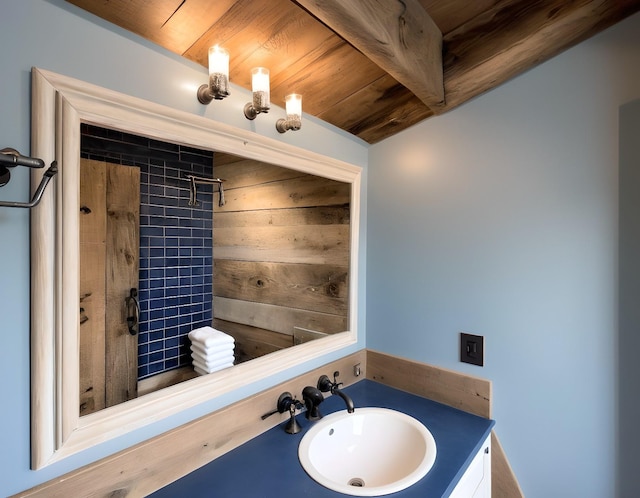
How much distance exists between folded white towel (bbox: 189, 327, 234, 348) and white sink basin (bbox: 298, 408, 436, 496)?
18.6 inches

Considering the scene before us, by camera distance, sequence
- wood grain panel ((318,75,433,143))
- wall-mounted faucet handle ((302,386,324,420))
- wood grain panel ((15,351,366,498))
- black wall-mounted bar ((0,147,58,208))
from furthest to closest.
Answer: wood grain panel ((318,75,433,143))
wall-mounted faucet handle ((302,386,324,420))
wood grain panel ((15,351,366,498))
black wall-mounted bar ((0,147,58,208))

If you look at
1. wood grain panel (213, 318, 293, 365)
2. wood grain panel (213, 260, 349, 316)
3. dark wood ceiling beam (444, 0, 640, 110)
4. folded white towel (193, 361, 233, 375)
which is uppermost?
dark wood ceiling beam (444, 0, 640, 110)

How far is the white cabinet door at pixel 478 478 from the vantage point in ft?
3.52

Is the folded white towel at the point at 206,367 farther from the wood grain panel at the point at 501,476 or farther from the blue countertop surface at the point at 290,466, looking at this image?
the wood grain panel at the point at 501,476

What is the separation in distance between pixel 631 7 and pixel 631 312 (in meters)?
0.95

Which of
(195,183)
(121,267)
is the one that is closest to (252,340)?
(121,267)

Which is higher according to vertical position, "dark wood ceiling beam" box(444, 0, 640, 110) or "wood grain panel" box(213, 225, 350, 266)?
"dark wood ceiling beam" box(444, 0, 640, 110)

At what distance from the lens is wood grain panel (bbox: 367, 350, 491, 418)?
138 centimetres

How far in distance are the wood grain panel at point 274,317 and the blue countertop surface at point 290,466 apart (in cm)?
34

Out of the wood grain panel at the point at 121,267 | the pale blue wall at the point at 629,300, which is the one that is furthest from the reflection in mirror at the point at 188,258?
the pale blue wall at the point at 629,300

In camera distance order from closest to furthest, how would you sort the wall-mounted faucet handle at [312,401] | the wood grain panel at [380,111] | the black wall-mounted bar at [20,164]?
the black wall-mounted bar at [20,164], the wall-mounted faucet handle at [312,401], the wood grain panel at [380,111]

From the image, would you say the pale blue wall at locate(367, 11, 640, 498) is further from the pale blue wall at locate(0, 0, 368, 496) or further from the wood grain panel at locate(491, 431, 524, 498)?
the pale blue wall at locate(0, 0, 368, 496)

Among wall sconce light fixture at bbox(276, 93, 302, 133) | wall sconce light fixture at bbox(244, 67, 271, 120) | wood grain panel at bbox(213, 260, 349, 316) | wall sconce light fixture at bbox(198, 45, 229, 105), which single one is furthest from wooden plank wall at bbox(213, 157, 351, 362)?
wall sconce light fixture at bbox(198, 45, 229, 105)

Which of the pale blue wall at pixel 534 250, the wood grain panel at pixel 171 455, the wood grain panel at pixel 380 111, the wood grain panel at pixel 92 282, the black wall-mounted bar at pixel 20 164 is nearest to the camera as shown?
the black wall-mounted bar at pixel 20 164
